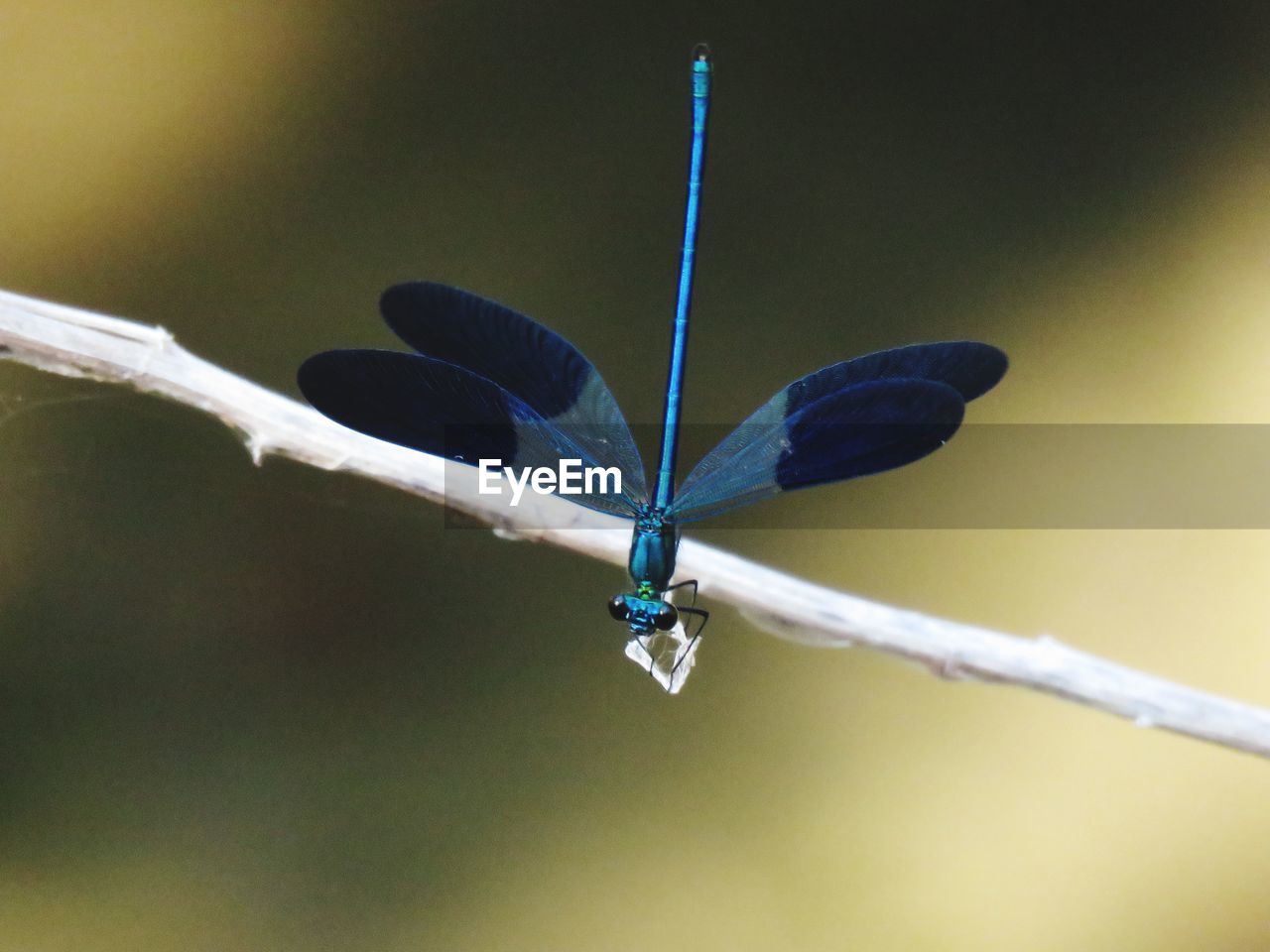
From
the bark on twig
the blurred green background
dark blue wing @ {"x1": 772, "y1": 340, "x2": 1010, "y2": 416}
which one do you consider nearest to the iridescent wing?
dark blue wing @ {"x1": 772, "y1": 340, "x2": 1010, "y2": 416}

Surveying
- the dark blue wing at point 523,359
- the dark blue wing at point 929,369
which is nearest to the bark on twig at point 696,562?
the dark blue wing at point 523,359

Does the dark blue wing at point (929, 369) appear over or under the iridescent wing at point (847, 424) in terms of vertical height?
over

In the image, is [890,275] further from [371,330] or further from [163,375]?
[163,375]

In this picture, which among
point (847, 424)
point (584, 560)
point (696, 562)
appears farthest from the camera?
point (584, 560)

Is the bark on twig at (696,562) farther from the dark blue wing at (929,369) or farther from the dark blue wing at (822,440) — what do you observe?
the dark blue wing at (929,369)

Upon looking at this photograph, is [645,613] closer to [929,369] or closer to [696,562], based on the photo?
[696,562]

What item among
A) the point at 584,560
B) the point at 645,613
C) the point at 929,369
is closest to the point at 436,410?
the point at 645,613
